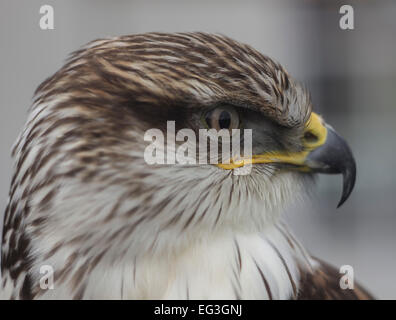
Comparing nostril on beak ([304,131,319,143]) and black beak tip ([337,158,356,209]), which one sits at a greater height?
nostril on beak ([304,131,319,143])

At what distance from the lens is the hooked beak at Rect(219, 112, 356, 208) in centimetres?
102

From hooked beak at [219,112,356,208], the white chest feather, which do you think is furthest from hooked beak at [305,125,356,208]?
the white chest feather

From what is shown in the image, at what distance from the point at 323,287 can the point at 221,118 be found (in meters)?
0.40

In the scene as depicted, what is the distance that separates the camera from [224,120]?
A: 3.10 ft

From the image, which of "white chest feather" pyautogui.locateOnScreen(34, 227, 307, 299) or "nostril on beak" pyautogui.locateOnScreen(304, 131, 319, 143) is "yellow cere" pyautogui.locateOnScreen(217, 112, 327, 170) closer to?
"nostril on beak" pyautogui.locateOnScreen(304, 131, 319, 143)

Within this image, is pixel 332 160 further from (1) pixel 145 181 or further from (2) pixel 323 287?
(1) pixel 145 181

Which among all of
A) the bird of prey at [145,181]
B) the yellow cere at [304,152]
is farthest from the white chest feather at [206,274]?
the yellow cere at [304,152]

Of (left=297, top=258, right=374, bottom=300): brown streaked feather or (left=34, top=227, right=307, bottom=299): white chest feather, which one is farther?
(left=297, top=258, right=374, bottom=300): brown streaked feather

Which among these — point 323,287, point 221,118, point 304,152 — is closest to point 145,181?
point 221,118

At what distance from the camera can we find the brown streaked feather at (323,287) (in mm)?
1037

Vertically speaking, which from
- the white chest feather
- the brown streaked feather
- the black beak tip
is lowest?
the brown streaked feather

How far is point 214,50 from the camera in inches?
37.3

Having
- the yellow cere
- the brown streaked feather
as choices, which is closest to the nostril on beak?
the yellow cere

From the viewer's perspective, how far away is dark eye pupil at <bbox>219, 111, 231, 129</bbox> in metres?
0.94
